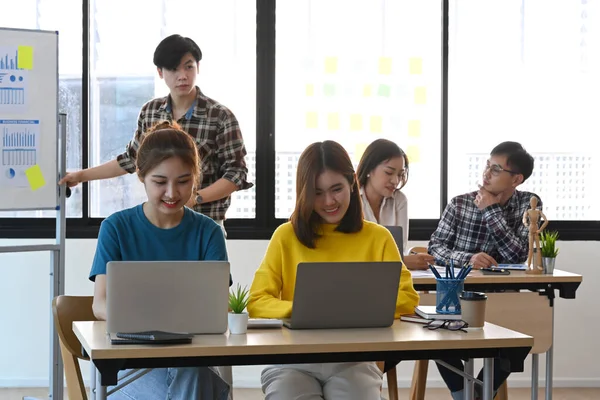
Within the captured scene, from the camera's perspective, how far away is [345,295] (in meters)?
2.39

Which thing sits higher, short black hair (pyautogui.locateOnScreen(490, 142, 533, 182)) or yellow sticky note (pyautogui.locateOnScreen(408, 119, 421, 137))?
A: yellow sticky note (pyautogui.locateOnScreen(408, 119, 421, 137))

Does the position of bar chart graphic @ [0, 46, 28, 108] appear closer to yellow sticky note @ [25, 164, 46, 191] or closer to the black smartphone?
yellow sticky note @ [25, 164, 46, 191]

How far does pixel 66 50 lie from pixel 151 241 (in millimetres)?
2621

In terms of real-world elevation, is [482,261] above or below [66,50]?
below

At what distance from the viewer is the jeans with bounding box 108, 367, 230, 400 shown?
240 cm

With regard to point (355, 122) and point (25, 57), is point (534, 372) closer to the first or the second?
point (355, 122)

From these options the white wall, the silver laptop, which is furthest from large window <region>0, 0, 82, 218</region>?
the silver laptop

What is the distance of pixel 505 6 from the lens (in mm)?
5137

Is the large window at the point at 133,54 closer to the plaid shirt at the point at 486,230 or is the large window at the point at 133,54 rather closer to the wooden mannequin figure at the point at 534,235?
the plaid shirt at the point at 486,230

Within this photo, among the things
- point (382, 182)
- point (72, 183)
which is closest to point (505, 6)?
point (382, 182)

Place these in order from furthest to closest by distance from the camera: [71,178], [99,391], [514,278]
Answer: [71,178] → [514,278] → [99,391]

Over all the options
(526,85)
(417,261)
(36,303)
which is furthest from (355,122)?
(36,303)

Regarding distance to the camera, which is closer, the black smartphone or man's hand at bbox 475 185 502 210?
the black smartphone

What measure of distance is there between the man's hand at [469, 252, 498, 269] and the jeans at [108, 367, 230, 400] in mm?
1832
